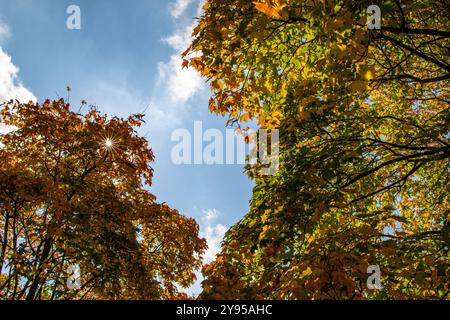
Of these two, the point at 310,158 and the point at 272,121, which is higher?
the point at 272,121

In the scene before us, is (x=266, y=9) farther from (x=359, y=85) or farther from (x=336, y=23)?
(x=359, y=85)

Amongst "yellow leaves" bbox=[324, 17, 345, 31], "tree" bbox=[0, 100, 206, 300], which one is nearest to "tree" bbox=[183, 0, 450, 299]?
"yellow leaves" bbox=[324, 17, 345, 31]

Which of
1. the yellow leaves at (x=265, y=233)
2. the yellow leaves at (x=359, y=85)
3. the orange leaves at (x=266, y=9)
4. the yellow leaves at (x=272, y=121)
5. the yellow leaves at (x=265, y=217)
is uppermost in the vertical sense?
the orange leaves at (x=266, y=9)

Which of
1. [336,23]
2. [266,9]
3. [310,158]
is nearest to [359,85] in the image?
[336,23]

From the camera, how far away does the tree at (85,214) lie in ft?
26.5

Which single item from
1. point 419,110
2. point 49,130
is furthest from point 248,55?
point 419,110

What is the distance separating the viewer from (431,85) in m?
9.52

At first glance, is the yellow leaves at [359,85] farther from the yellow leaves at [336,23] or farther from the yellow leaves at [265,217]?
the yellow leaves at [265,217]

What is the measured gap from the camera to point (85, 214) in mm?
8312

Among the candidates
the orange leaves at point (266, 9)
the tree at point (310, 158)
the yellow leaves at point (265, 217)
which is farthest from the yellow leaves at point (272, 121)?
the orange leaves at point (266, 9)

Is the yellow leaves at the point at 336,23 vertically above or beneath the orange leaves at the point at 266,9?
beneath

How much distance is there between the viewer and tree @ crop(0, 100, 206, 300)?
806 cm

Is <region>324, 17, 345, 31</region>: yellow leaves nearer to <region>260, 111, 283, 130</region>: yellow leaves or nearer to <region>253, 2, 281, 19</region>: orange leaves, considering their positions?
<region>253, 2, 281, 19</region>: orange leaves
